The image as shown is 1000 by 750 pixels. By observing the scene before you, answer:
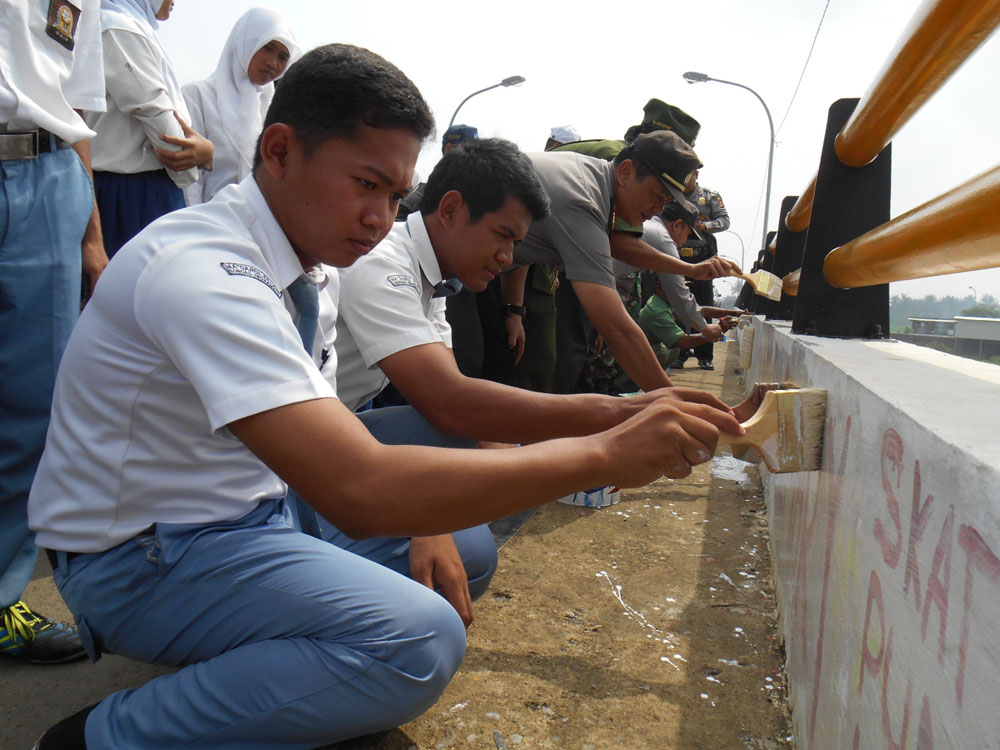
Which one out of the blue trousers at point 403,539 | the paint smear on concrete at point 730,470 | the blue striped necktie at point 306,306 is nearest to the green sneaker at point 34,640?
the blue trousers at point 403,539

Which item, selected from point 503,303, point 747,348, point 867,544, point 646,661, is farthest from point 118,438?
point 747,348

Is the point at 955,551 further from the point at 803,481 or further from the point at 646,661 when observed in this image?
the point at 646,661

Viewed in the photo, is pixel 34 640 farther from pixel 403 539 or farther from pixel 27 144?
pixel 27 144

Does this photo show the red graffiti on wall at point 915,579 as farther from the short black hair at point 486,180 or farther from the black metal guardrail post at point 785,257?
the black metal guardrail post at point 785,257

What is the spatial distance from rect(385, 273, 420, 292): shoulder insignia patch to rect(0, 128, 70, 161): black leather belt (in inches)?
33.4

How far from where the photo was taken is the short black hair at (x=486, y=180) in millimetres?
2276

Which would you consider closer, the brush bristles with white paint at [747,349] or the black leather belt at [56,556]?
the black leather belt at [56,556]

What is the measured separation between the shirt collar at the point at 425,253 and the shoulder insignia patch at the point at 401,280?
0.55 ft

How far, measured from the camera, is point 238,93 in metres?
3.03

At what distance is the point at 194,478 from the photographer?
1.36m

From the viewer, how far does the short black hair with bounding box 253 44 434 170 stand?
140cm

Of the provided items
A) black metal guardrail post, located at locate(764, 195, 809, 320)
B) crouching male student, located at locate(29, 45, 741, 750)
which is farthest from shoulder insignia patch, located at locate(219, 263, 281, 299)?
black metal guardrail post, located at locate(764, 195, 809, 320)

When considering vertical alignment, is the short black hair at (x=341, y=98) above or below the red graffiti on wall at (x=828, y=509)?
above

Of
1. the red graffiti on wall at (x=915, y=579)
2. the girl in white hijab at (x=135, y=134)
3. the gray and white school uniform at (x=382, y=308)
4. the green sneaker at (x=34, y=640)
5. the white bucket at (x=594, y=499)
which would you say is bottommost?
the white bucket at (x=594, y=499)
